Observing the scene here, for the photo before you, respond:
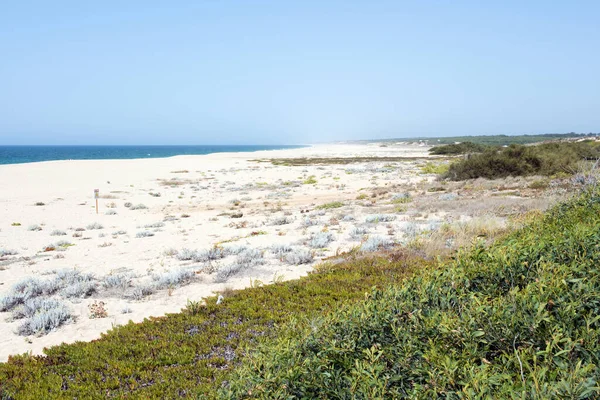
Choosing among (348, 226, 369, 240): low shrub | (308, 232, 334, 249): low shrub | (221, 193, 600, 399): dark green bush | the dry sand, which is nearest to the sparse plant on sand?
the dry sand

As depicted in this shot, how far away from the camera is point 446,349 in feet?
9.59

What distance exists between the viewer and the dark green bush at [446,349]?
2.43 m

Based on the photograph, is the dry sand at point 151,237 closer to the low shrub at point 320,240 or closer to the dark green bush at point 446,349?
the low shrub at point 320,240

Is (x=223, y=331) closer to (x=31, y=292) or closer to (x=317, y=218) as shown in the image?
(x=31, y=292)

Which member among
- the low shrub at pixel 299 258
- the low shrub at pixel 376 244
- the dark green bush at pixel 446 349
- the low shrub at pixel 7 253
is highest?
the dark green bush at pixel 446 349

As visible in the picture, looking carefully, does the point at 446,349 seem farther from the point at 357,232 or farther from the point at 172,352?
the point at 357,232

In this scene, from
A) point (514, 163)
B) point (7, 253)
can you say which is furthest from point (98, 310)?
point (514, 163)

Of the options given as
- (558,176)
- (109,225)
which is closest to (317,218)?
(109,225)

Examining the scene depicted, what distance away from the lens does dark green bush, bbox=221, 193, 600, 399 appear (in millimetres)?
2432

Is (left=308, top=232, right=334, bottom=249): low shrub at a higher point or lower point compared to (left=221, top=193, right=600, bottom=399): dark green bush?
lower

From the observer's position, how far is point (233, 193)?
30.0 meters

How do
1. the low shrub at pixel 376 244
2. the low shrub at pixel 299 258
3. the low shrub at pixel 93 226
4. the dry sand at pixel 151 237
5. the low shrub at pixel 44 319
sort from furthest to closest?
the low shrub at pixel 93 226 < the low shrub at pixel 376 244 < the low shrub at pixel 299 258 < the dry sand at pixel 151 237 < the low shrub at pixel 44 319

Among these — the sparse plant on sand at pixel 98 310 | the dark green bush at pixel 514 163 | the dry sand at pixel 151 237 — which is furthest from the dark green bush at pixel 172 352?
the dark green bush at pixel 514 163

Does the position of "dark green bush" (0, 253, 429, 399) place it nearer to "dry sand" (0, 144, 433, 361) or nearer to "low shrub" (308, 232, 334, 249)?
"dry sand" (0, 144, 433, 361)
